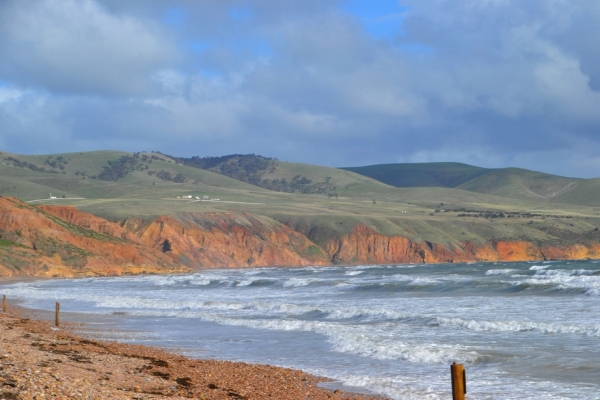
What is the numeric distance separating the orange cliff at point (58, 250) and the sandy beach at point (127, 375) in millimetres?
54184

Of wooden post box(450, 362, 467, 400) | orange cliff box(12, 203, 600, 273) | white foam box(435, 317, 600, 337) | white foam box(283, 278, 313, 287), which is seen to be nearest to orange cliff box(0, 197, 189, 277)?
orange cliff box(12, 203, 600, 273)

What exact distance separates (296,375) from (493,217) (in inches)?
5483

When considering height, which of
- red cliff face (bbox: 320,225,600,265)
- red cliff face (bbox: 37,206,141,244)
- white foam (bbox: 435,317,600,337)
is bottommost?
red cliff face (bbox: 320,225,600,265)

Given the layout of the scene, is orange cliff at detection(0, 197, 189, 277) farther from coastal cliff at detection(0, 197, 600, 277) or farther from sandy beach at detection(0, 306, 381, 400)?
sandy beach at detection(0, 306, 381, 400)

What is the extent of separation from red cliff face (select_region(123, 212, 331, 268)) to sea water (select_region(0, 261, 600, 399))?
52139mm

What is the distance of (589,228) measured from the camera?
464 ft

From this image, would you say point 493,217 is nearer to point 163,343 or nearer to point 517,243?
point 517,243

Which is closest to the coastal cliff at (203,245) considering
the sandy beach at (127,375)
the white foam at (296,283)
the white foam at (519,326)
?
the white foam at (296,283)

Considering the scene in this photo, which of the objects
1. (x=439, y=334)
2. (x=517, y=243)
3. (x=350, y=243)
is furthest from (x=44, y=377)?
(x=517, y=243)

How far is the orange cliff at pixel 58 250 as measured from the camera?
74.5 m

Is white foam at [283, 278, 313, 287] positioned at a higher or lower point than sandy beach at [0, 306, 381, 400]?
lower

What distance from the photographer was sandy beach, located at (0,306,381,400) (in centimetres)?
1335

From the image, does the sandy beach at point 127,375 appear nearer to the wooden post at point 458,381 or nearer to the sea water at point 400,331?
the sea water at point 400,331

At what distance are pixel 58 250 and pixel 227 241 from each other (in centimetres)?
3540
